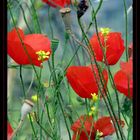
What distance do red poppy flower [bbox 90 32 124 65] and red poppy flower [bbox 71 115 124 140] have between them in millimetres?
86

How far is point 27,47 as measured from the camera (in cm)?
137

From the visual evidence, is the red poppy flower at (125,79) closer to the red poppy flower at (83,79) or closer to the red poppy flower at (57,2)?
the red poppy flower at (83,79)

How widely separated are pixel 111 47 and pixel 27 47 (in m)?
0.12

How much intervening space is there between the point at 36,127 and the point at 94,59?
0.14 metres

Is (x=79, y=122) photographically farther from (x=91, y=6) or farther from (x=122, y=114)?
(x=91, y=6)

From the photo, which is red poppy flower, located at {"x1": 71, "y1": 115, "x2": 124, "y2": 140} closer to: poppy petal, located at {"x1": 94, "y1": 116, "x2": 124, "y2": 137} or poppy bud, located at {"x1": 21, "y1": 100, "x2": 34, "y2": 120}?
poppy petal, located at {"x1": 94, "y1": 116, "x2": 124, "y2": 137}

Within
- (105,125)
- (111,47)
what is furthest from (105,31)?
(105,125)

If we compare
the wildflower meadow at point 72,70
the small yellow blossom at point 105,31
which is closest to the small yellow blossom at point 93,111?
the wildflower meadow at point 72,70

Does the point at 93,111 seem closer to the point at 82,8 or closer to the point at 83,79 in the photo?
the point at 83,79

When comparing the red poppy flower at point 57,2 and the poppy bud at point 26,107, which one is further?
the red poppy flower at point 57,2

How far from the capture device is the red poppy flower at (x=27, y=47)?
1354 millimetres

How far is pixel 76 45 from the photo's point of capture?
1379 millimetres

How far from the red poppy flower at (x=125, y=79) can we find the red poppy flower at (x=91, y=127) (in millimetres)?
48
